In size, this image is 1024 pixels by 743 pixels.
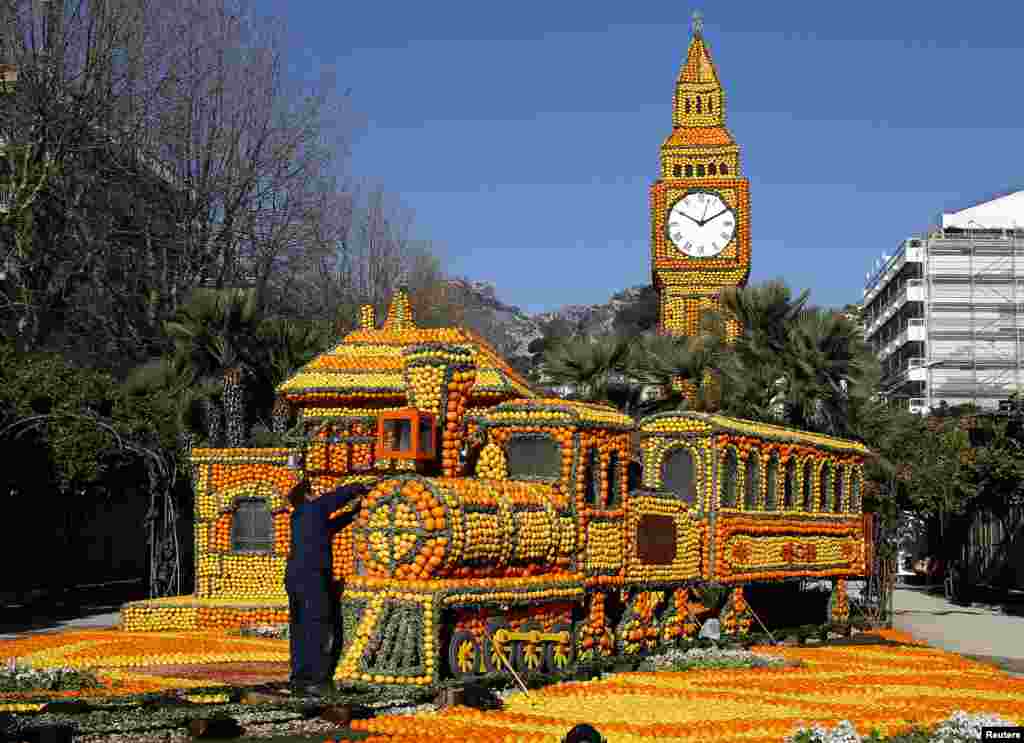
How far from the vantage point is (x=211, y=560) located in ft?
100

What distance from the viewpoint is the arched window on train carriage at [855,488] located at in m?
30.8

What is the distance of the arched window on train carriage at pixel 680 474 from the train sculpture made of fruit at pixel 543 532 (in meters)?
0.02

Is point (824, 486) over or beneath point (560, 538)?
over

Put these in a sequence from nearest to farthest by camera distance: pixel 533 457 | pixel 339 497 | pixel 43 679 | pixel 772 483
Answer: pixel 43 679 < pixel 339 497 < pixel 533 457 < pixel 772 483

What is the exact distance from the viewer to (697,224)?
54469 millimetres

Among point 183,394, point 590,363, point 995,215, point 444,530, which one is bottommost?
point 444,530

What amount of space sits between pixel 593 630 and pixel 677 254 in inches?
1367

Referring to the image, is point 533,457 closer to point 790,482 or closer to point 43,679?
point 43,679

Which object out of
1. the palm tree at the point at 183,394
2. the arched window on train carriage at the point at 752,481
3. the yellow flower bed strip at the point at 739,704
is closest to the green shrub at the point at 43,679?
the yellow flower bed strip at the point at 739,704

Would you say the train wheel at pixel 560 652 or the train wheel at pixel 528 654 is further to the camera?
the train wheel at pixel 560 652

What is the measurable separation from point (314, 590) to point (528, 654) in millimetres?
2902

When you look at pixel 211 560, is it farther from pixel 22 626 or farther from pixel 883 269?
pixel 883 269

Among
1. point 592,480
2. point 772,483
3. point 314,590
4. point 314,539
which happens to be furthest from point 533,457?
point 772,483

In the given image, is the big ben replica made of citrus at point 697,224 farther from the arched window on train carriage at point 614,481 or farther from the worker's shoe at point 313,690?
the worker's shoe at point 313,690
